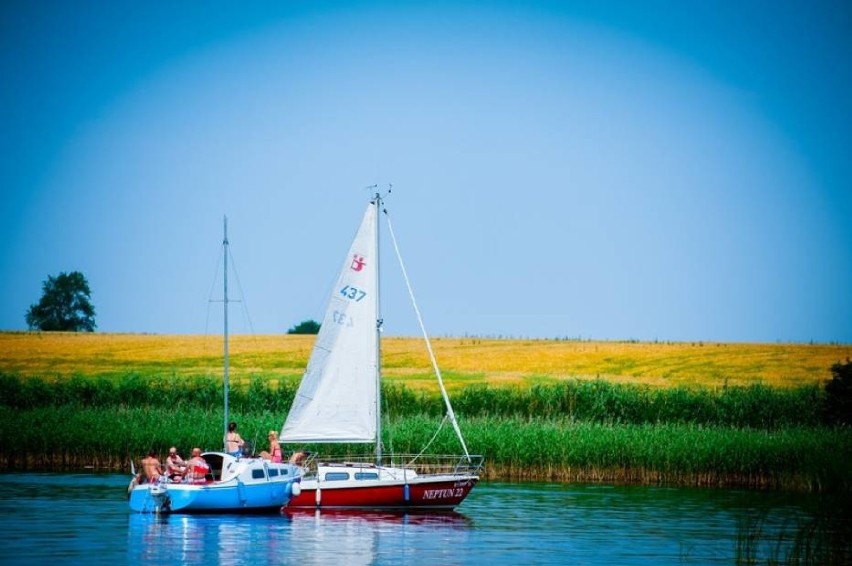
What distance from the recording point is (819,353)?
317 feet

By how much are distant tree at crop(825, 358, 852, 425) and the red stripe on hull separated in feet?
85.6

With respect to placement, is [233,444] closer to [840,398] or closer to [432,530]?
[432,530]

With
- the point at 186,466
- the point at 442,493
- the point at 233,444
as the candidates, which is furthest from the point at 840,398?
the point at 186,466

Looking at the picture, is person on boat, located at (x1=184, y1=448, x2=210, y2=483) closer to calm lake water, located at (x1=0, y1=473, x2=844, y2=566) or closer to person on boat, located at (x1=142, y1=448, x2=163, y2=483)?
person on boat, located at (x1=142, y1=448, x2=163, y2=483)

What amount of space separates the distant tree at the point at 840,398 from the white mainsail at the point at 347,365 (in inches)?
1147

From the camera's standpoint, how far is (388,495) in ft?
151

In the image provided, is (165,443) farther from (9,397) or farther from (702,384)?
(702,384)

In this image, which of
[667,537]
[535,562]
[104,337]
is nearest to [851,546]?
[667,537]

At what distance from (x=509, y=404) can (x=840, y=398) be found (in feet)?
55.4

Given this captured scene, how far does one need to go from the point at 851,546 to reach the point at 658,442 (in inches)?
813

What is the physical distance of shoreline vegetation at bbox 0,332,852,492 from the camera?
5597cm

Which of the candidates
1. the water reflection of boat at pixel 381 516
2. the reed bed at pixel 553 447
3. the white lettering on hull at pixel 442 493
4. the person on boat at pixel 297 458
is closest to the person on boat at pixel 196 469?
the water reflection of boat at pixel 381 516

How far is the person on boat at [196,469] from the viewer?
144 ft

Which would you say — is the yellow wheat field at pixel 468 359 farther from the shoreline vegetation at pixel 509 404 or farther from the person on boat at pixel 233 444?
the person on boat at pixel 233 444
